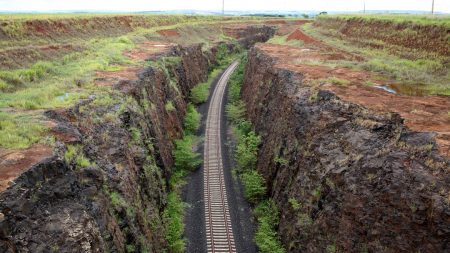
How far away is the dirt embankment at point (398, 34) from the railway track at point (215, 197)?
20.8 m

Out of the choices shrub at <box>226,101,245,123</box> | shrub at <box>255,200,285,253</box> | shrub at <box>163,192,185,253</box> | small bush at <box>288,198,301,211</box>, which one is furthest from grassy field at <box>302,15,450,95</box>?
shrub at <box>163,192,185,253</box>

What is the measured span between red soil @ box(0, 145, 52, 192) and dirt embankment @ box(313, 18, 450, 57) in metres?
31.3

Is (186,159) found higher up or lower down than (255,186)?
higher up

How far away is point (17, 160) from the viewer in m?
13.5

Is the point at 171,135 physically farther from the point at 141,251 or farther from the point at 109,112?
the point at 141,251

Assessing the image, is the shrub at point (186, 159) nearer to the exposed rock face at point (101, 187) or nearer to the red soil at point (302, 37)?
the exposed rock face at point (101, 187)

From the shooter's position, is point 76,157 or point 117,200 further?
point 117,200

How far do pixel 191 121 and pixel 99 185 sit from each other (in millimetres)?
25413

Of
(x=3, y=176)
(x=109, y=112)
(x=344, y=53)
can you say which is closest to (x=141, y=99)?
(x=109, y=112)

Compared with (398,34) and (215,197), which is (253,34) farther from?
(215,197)

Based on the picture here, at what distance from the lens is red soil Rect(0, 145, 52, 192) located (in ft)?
40.5

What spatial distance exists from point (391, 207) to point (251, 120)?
1039 inches

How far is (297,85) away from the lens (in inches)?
1076

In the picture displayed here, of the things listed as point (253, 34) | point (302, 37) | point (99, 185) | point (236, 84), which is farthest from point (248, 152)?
point (253, 34)
